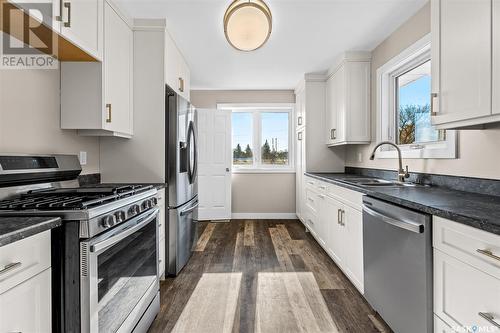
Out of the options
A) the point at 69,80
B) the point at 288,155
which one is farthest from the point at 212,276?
the point at 288,155

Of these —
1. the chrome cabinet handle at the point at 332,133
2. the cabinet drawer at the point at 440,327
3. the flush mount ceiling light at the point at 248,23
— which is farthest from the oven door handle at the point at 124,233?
the chrome cabinet handle at the point at 332,133

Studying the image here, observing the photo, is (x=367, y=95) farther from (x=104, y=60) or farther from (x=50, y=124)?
(x=50, y=124)

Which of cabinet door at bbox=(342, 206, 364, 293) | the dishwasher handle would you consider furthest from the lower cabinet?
the dishwasher handle

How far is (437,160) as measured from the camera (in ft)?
7.23

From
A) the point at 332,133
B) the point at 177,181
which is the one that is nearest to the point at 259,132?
the point at 332,133

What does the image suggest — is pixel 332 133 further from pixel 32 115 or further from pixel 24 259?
pixel 24 259

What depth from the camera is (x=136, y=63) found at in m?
2.62

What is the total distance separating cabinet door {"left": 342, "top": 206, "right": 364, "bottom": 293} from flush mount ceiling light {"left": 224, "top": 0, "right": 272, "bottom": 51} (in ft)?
5.12

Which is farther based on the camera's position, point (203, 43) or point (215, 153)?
point (215, 153)

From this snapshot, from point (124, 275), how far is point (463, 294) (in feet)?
5.36

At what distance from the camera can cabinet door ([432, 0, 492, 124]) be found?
1368mm

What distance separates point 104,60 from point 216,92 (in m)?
3.25

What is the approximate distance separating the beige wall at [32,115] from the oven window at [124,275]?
0.89 metres

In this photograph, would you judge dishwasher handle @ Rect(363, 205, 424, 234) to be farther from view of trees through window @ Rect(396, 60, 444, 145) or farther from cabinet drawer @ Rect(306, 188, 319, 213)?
cabinet drawer @ Rect(306, 188, 319, 213)
